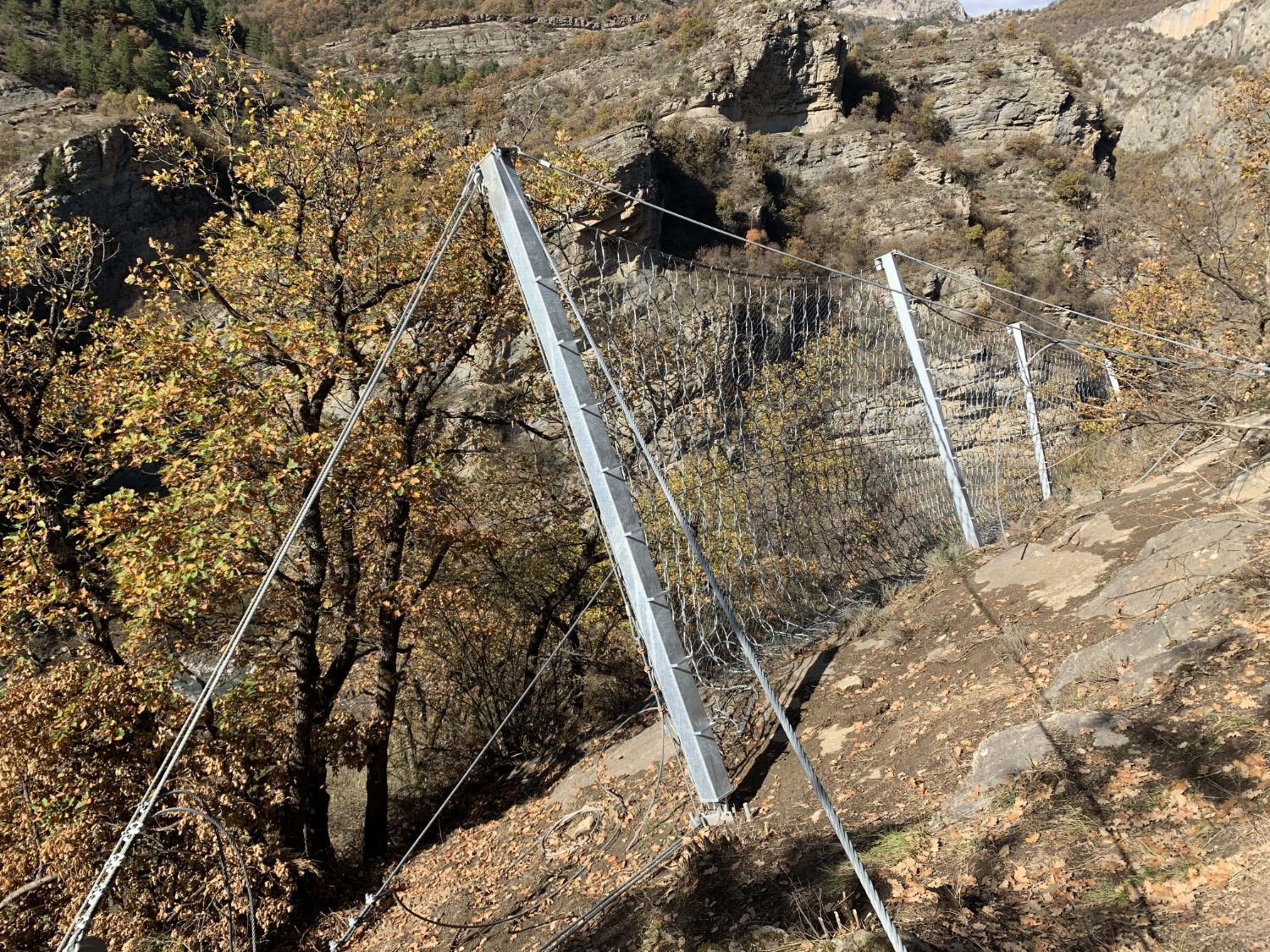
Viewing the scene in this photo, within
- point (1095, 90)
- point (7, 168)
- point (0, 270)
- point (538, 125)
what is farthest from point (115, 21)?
point (1095, 90)

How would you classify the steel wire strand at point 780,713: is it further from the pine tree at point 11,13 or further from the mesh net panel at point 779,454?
the pine tree at point 11,13

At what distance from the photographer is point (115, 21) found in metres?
49.1

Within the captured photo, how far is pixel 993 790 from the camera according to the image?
3260 mm

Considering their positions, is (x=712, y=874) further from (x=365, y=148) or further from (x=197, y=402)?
(x=365, y=148)

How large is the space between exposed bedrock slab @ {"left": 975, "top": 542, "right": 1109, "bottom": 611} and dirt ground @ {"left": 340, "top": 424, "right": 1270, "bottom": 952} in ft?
0.08

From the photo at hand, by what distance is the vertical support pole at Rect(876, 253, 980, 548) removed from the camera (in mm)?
6723

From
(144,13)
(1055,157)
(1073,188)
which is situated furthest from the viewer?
(144,13)

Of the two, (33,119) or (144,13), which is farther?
(144,13)

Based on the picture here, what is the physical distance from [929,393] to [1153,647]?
3.27m

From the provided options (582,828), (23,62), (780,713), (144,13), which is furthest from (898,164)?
(144,13)

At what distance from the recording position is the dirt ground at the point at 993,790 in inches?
100

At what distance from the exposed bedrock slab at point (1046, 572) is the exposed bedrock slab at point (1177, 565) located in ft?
0.85

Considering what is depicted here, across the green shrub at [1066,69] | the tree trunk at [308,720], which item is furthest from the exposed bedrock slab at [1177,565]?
the green shrub at [1066,69]

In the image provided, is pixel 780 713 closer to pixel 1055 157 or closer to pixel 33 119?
pixel 33 119
